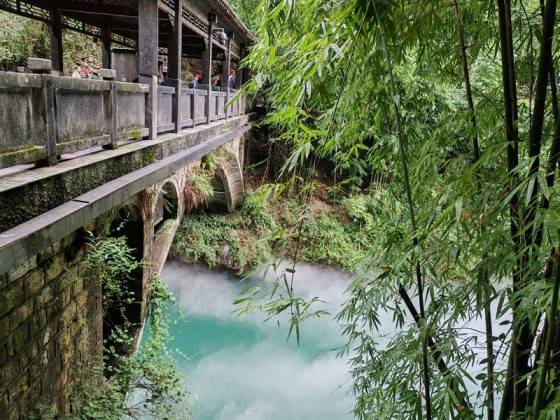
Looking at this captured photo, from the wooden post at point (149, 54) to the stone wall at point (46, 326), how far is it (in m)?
1.58

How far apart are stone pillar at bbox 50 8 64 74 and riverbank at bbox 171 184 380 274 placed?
15.5ft

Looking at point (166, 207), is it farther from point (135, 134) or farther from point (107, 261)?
point (135, 134)

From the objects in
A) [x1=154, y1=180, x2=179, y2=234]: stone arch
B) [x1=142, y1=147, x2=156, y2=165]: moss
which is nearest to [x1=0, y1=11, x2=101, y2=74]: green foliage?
[x1=154, y1=180, x2=179, y2=234]: stone arch

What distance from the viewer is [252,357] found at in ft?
30.3

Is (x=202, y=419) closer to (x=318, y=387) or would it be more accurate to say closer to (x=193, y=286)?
(x=318, y=387)

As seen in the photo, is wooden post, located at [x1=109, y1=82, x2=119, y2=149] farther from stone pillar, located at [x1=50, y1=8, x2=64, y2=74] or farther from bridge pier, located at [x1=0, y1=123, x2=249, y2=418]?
stone pillar, located at [x1=50, y1=8, x2=64, y2=74]

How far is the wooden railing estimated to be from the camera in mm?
2311

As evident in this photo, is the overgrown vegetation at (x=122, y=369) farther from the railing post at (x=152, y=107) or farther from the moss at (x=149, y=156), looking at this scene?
the railing post at (x=152, y=107)

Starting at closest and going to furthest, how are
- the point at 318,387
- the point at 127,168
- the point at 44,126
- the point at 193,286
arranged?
the point at 44,126 < the point at 127,168 < the point at 318,387 < the point at 193,286

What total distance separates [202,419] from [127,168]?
5052mm

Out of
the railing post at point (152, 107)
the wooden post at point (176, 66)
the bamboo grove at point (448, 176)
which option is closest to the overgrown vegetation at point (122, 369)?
the railing post at point (152, 107)

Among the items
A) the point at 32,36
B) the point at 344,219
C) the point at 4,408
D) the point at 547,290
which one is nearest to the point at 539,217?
the point at 547,290

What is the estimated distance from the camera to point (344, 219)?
42.8 feet

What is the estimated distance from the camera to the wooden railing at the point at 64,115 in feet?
7.58
